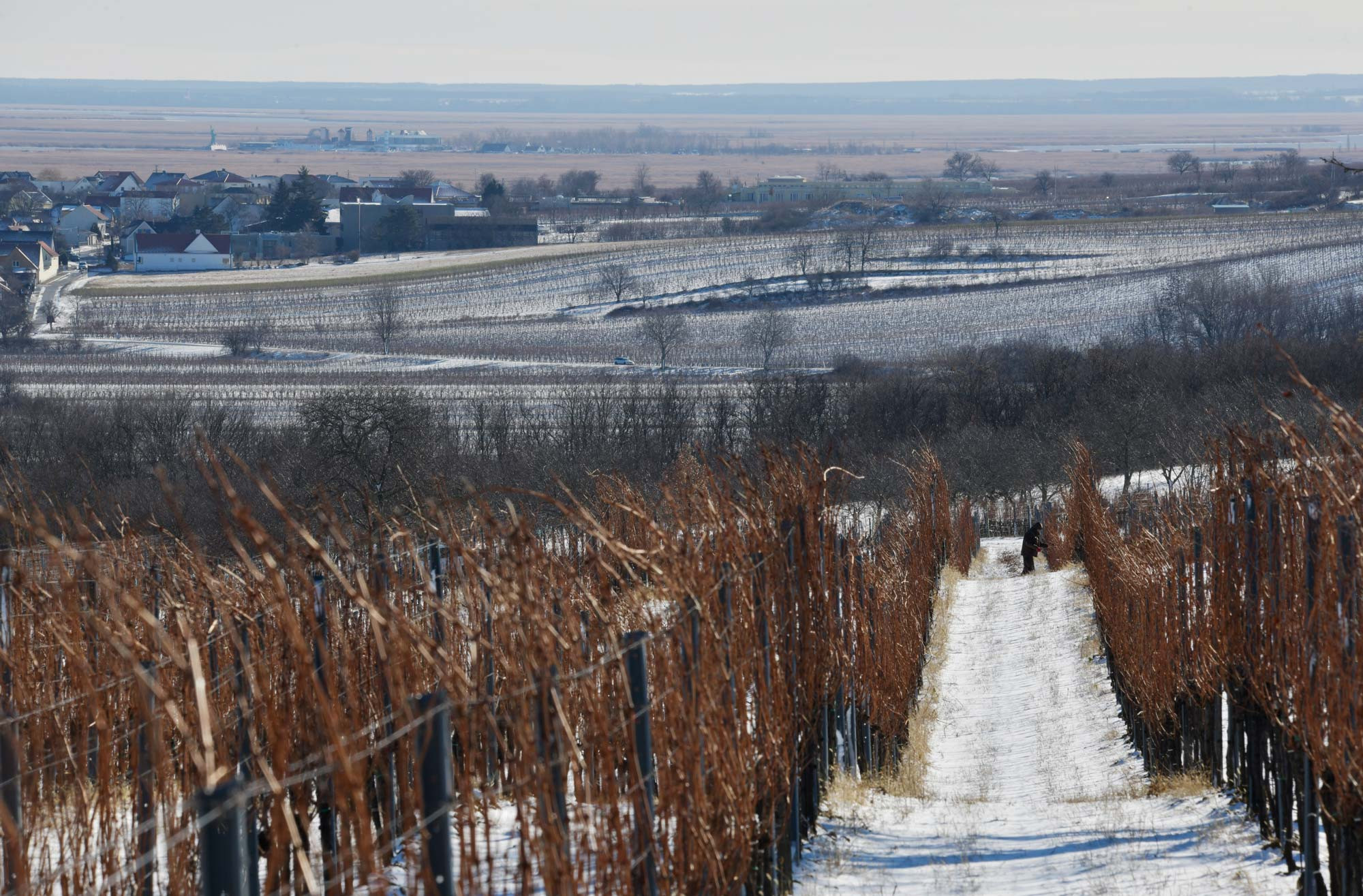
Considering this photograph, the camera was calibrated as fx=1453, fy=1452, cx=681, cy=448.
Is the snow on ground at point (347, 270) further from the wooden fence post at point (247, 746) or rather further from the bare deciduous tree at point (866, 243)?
the wooden fence post at point (247, 746)

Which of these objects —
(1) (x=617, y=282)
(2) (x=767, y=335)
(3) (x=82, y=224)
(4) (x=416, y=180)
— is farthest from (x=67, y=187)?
(2) (x=767, y=335)

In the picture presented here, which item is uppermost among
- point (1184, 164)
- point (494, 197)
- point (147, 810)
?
point (1184, 164)

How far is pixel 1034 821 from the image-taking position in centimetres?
719

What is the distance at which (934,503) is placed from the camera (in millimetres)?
19953

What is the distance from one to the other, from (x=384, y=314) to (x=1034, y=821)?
6063 centimetres

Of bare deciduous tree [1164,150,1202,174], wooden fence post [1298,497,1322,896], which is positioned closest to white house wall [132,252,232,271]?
bare deciduous tree [1164,150,1202,174]

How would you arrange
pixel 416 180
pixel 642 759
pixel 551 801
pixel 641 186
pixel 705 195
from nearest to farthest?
pixel 551 801 → pixel 642 759 → pixel 705 195 → pixel 416 180 → pixel 641 186

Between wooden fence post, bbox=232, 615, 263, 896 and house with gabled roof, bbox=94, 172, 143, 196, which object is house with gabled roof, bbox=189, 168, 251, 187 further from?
wooden fence post, bbox=232, 615, 263, 896

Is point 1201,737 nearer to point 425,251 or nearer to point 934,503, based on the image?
point 934,503

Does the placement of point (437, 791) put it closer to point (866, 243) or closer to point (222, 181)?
point (866, 243)

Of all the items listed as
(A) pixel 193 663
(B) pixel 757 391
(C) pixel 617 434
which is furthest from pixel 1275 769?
(B) pixel 757 391

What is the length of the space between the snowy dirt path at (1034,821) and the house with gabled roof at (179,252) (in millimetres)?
84828

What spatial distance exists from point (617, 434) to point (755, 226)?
60804 mm

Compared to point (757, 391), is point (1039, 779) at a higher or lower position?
higher
